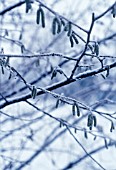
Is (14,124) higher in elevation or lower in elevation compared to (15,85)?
lower

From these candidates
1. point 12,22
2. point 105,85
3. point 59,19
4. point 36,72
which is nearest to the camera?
point 59,19

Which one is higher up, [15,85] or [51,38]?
[51,38]

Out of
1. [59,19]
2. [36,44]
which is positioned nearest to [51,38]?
[36,44]

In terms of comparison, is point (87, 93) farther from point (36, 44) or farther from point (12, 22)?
point (12, 22)

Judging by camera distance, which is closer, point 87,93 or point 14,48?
point 14,48

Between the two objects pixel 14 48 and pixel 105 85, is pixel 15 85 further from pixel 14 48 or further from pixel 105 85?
pixel 105 85

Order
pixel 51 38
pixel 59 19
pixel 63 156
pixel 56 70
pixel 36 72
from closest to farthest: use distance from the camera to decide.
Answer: pixel 59 19 → pixel 56 70 → pixel 36 72 → pixel 51 38 → pixel 63 156

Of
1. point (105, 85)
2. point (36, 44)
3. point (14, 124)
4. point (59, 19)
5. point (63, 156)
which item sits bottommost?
point (63, 156)

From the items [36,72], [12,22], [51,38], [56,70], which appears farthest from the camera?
[51,38]

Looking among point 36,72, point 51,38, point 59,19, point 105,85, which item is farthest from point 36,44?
point 59,19
